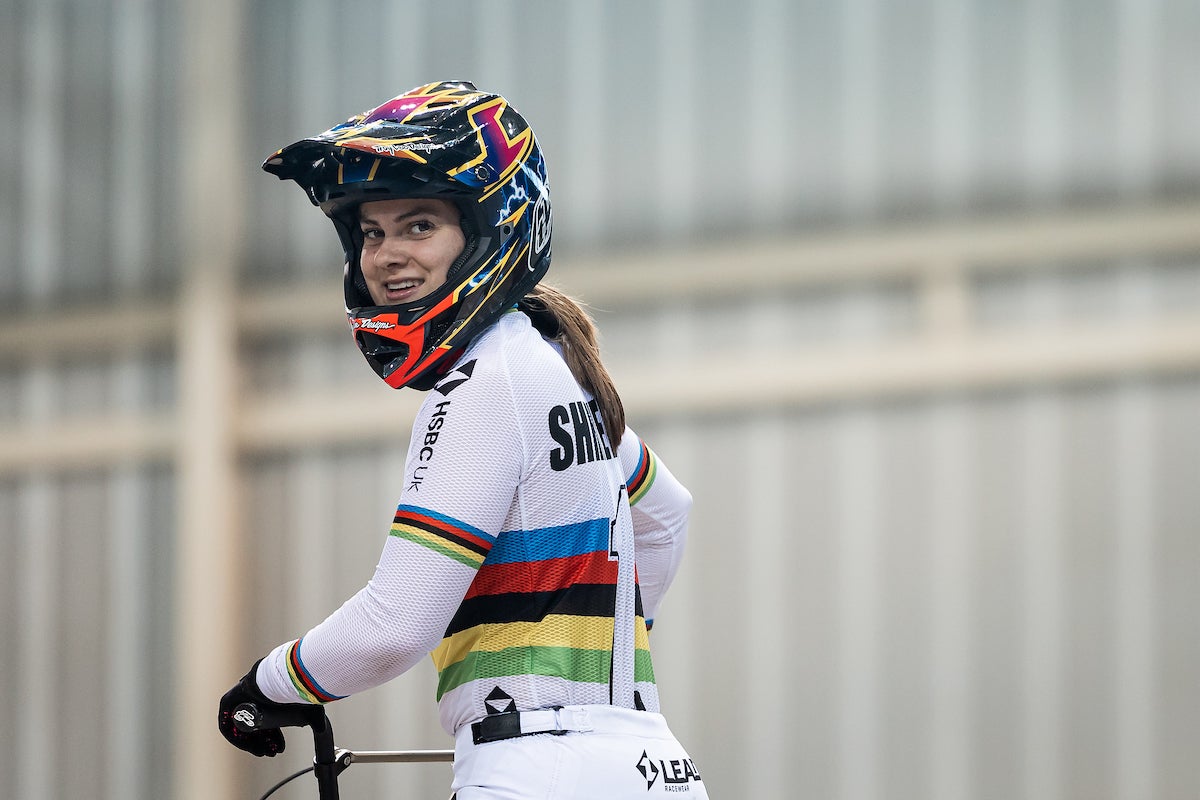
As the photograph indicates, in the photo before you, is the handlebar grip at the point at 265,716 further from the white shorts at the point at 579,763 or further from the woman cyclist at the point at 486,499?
the white shorts at the point at 579,763

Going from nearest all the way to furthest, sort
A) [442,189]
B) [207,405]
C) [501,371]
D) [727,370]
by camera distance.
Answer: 1. [501,371]
2. [442,189]
3. [727,370]
4. [207,405]

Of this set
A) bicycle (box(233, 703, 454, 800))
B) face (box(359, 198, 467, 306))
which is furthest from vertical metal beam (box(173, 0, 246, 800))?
face (box(359, 198, 467, 306))

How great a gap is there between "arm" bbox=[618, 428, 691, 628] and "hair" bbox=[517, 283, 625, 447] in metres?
0.28

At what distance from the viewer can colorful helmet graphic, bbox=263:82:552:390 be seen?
78.0 inches

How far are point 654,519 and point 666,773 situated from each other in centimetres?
64

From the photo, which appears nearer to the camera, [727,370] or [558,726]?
[558,726]

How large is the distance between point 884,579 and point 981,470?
525 mm

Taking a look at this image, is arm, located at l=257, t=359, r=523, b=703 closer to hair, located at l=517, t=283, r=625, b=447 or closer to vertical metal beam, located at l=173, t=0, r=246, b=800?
hair, located at l=517, t=283, r=625, b=447

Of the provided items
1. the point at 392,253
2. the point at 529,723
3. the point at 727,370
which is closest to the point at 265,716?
the point at 529,723

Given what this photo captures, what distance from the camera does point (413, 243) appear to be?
80.6 inches

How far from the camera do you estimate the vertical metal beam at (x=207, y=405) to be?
5562 mm

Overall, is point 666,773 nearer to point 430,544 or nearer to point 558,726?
point 558,726

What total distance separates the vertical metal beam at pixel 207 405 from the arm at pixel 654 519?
3.57 meters

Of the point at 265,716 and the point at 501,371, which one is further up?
the point at 501,371
